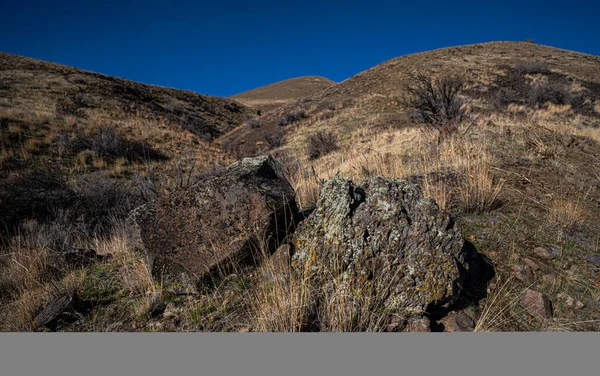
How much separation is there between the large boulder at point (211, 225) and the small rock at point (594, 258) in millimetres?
2958

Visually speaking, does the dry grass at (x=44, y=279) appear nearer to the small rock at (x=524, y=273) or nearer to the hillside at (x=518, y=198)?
the hillside at (x=518, y=198)

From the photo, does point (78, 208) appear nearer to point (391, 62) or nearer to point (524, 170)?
point (524, 170)

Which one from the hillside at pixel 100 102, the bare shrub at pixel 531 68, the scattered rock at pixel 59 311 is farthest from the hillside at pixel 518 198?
the bare shrub at pixel 531 68

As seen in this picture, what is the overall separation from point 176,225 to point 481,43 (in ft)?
135

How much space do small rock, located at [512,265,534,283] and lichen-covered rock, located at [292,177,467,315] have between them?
2.40 ft

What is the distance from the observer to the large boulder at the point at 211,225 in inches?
107

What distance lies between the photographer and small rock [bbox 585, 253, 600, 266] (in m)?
2.81

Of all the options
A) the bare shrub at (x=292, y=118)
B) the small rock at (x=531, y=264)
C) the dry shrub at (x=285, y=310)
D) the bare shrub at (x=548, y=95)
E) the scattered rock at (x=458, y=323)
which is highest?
the bare shrub at (x=292, y=118)

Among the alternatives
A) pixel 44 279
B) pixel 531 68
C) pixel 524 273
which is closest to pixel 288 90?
pixel 531 68

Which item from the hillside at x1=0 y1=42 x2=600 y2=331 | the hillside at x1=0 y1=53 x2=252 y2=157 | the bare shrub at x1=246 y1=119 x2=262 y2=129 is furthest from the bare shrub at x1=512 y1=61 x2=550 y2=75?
the hillside at x1=0 y1=53 x2=252 y2=157

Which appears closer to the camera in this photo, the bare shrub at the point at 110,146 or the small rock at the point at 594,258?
the small rock at the point at 594,258

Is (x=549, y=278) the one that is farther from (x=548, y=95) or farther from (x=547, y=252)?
(x=548, y=95)

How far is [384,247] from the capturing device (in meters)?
2.37

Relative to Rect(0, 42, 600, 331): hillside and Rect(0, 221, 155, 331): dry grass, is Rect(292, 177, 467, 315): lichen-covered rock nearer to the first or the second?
Rect(0, 42, 600, 331): hillside
